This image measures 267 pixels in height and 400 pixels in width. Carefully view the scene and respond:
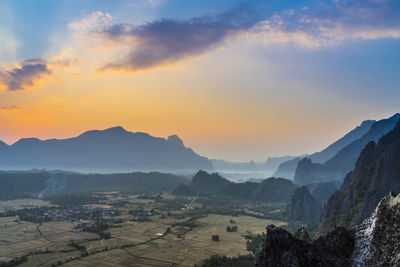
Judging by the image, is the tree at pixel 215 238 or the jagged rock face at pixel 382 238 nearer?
the jagged rock face at pixel 382 238

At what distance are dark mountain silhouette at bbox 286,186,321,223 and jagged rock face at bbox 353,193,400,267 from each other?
152359mm

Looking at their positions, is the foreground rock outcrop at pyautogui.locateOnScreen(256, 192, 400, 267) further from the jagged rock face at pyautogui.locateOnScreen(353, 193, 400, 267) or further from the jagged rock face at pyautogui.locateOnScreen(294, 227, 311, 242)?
the jagged rock face at pyautogui.locateOnScreen(294, 227, 311, 242)

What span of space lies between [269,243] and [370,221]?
6522 mm

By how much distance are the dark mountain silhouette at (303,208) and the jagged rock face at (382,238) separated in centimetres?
15236

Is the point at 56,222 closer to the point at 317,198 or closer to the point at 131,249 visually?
the point at 131,249

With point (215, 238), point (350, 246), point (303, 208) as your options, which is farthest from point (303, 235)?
point (303, 208)

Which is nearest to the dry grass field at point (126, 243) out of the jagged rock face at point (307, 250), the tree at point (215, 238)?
the tree at point (215, 238)

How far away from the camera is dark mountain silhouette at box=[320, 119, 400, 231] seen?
6912 cm

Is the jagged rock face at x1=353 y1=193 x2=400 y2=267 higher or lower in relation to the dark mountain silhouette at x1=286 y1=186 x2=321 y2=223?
higher

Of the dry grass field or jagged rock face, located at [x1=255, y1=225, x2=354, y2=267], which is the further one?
the dry grass field

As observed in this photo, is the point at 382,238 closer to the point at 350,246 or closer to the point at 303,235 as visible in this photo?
the point at 350,246

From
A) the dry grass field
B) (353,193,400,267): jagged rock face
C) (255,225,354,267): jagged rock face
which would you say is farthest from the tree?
(353,193,400,267): jagged rock face

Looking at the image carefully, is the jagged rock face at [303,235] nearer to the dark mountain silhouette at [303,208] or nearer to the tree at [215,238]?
the tree at [215,238]

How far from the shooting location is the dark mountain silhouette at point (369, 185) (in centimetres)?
6912
